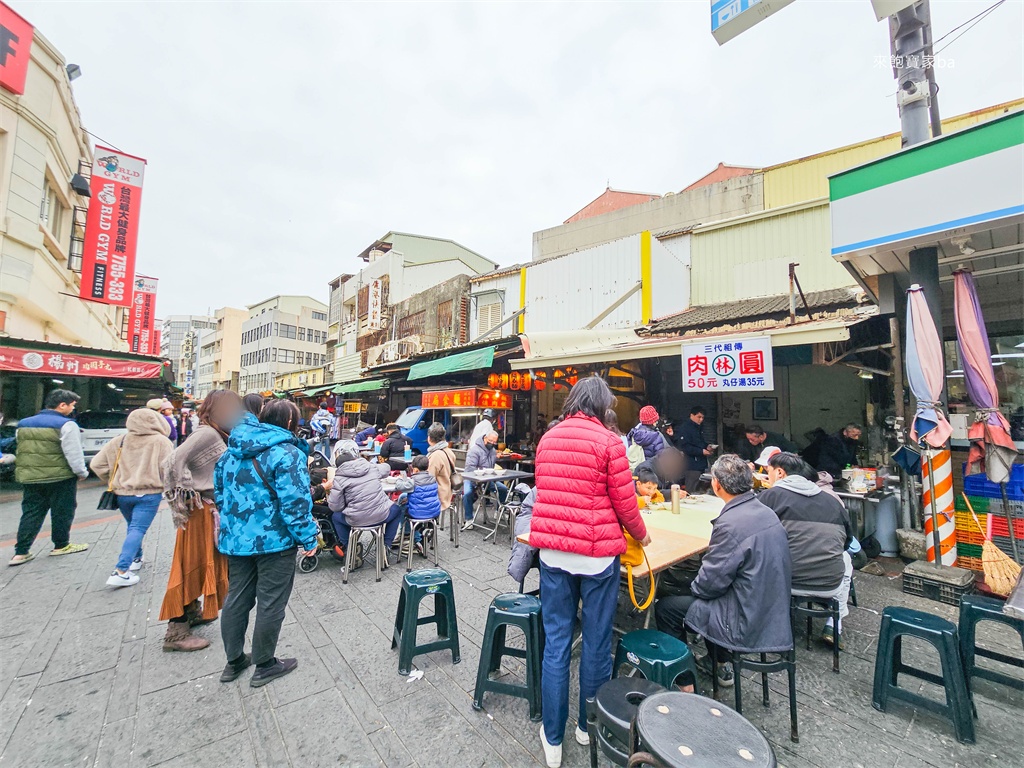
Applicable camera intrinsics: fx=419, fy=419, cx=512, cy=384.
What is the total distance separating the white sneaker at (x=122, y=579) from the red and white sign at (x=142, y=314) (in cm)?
2445

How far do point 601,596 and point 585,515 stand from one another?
1.60ft

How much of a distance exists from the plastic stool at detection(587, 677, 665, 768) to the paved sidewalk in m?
0.49

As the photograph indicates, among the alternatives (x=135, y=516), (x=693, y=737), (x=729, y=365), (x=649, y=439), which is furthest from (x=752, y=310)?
(x=135, y=516)

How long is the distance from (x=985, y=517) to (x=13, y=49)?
18633 millimetres

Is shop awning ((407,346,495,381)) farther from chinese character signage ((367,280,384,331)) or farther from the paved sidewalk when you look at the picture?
chinese character signage ((367,280,384,331))

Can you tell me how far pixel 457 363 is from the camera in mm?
9797

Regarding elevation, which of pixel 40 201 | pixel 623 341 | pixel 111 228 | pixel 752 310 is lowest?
pixel 623 341

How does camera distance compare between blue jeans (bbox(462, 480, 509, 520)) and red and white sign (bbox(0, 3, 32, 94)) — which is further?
red and white sign (bbox(0, 3, 32, 94))

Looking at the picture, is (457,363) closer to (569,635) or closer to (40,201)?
(569,635)

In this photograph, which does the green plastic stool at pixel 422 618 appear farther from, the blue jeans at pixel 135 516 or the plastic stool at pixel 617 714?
the blue jeans at pixel 135 516

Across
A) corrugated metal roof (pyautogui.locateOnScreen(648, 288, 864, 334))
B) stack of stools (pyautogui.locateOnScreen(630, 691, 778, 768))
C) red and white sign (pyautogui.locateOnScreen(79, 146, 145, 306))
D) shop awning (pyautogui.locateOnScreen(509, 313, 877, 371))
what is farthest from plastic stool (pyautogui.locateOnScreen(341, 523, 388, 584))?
red and white sign (pyautogui.locateOnScreen(79, 146, 145, 306))

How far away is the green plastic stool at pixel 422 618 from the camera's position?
315cm

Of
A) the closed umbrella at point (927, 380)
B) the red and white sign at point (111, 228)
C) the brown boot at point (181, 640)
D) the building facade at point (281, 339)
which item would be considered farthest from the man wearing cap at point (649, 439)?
the building facade at point (281, 339)

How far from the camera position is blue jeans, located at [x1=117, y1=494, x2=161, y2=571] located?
14.4ft
